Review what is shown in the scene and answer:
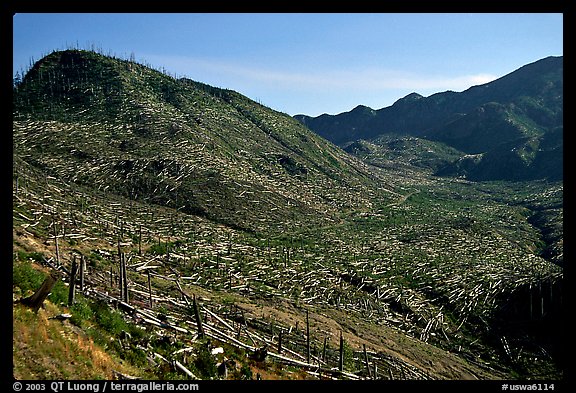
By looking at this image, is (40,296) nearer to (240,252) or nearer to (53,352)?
(53,352)

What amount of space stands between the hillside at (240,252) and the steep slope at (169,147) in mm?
461

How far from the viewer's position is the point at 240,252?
4350 centimetres

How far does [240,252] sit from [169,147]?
3937 centimetres

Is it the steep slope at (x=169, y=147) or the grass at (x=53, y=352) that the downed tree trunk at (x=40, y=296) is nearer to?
the grass at (x=53, y=352)

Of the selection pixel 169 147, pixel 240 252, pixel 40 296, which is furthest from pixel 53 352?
pixel 169 147

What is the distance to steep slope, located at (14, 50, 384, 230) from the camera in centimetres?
6156

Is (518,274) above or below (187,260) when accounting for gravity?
below

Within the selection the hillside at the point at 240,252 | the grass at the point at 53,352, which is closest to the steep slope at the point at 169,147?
the hillside at the point at 240,252

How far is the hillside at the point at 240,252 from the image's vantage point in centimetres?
1460

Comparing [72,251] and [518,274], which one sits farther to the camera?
[518,274]

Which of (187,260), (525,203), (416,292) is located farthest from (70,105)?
(525,203)
